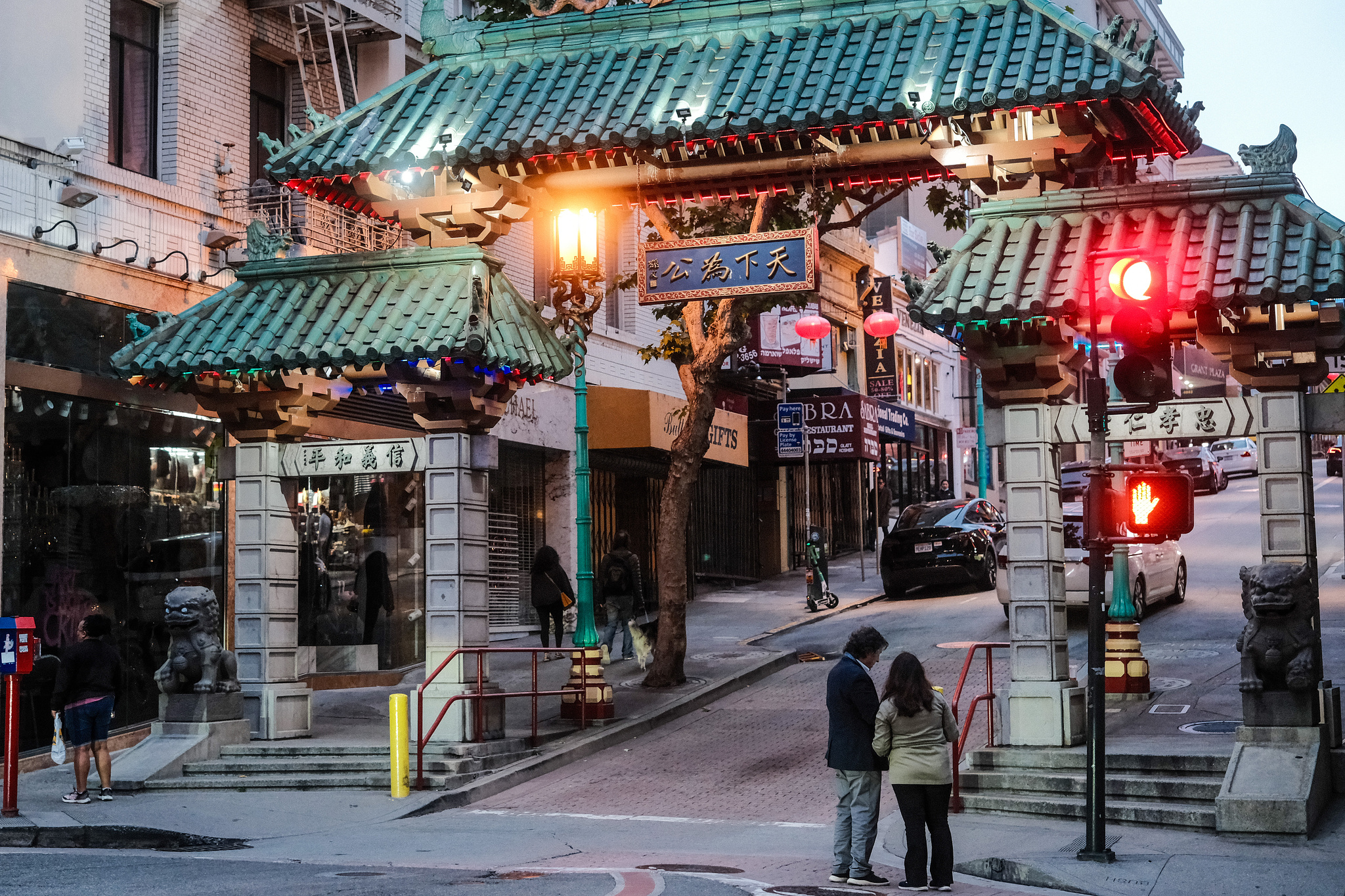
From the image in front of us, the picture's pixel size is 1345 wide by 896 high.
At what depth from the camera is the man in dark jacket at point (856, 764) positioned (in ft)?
33.8

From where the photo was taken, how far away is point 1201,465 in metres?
45.8

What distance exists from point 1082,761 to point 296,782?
7.33 meters

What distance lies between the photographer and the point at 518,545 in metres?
26.7

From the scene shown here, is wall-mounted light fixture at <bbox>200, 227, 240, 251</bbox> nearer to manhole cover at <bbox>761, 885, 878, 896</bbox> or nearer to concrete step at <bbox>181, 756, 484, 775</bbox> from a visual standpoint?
concrete step at <bbox>181, 756, 484, 775</bbox>

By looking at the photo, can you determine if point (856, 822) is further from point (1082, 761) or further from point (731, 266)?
point (731, 266)

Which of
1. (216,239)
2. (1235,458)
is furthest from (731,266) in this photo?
(1235,458)

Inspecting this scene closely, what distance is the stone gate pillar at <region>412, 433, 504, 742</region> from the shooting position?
15914 mm

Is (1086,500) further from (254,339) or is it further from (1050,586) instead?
(254,339)

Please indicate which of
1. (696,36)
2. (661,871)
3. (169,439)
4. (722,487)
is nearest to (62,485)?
(169,439)

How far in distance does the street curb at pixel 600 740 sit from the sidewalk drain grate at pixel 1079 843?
575cm

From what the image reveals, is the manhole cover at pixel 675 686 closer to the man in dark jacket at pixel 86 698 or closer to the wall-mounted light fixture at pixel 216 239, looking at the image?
the wall-mounted light fixture at pixel 216 239

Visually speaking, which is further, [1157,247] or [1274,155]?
[1274,155]

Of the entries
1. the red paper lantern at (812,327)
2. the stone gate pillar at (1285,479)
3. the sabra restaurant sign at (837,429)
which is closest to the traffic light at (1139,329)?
the stone gate pillar at (1285,479)

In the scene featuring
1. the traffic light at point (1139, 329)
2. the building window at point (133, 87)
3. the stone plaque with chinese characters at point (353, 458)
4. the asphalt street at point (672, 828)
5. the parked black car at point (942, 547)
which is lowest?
the asphalt street at point (672, 828)
